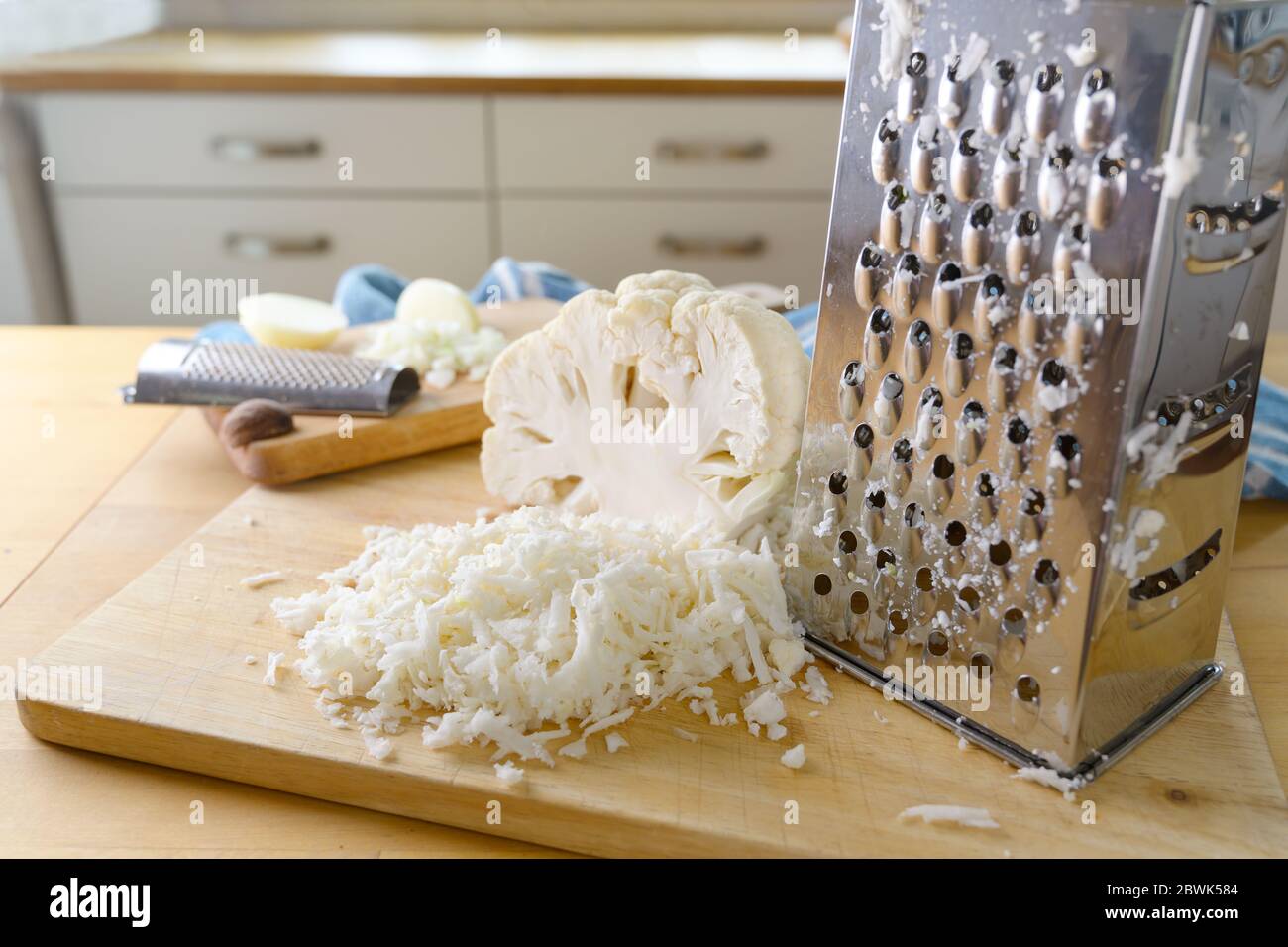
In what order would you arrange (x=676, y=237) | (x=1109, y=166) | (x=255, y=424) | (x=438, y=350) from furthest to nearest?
(x=676, y=237)
(x=438, y=350)
(x=255, y=424)
(x=1109, y=166)

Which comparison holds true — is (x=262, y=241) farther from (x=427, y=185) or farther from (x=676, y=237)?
(x=676, y=237)

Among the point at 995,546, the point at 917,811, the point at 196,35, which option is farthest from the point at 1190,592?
the point at 196,35

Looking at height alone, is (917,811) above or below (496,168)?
below

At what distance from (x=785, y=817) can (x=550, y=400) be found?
1.73 feet

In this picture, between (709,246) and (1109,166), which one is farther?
(709,246)

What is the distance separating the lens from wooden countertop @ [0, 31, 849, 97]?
8.30 ft

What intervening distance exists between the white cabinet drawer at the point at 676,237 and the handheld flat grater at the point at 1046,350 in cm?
186

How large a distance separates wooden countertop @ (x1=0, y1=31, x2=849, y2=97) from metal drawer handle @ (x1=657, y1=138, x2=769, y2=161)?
0.38 ft

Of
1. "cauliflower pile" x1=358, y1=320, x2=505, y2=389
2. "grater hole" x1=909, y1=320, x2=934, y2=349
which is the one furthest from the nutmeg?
"grater hole" x1=909, y1=320, x2=934, y2=349

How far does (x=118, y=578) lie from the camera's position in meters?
1.06

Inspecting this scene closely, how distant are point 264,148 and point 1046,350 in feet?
7.63

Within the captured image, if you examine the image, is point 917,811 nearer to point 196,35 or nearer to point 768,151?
point 768,151

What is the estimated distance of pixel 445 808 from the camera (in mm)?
762

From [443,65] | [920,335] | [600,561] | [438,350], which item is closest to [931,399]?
[920,335]
